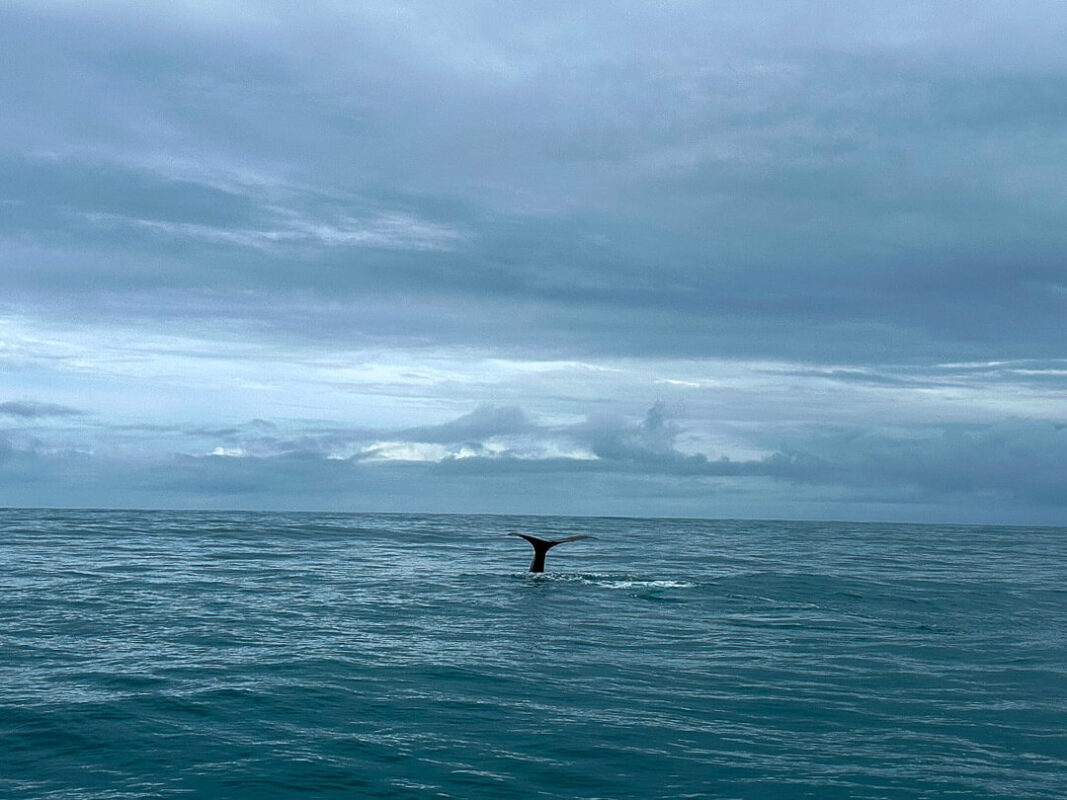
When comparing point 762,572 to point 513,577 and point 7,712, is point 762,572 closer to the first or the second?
point 513,577

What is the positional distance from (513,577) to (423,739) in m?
27.8

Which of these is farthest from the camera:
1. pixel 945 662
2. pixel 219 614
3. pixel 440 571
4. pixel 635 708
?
pixel 440 571

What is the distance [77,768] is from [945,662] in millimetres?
20441

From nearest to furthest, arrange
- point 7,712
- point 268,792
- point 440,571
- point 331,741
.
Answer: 1. point 268,792
2. point 331,741
3. point 7,712
4. point 440,571

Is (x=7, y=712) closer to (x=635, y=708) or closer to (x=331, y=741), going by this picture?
(x=331, y=741)

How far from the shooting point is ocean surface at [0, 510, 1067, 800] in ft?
48.5

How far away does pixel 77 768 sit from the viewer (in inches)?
586

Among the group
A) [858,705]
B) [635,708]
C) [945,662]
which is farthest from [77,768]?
[945,662]

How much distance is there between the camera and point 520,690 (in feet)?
66.8

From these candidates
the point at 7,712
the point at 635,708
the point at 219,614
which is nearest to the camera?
the point at 7,712

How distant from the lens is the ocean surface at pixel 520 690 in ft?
48.5

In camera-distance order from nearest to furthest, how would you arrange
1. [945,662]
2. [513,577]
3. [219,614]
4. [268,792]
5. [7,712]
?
[268,792] → [7,712] → [945,662] → [219,614] → [513,577]

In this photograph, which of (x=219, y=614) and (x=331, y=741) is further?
(x=219, y=614)

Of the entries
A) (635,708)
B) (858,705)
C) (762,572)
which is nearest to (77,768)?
(635,708)
